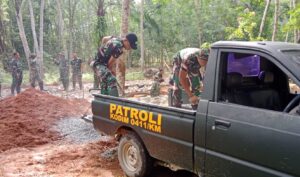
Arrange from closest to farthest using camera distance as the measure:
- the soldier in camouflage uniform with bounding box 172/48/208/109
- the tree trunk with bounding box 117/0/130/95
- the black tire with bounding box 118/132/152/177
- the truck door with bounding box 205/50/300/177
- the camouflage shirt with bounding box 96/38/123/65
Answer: the truck door with bounding box 205/50/300/177 < the black tire with bounding box 118/132/152/177 < the soldier in camouflage uniform with bounding box 172/48/208/109 < the camouflage shirt with bounding box 96/38/123/65 < the tree trunk with bounding box 117/0/130/95

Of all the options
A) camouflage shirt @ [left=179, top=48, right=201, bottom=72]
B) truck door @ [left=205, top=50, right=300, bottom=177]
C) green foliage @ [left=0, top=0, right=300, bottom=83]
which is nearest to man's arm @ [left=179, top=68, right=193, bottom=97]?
camouflage shirt @ [left=179, top=48, right=201, bottom=72]

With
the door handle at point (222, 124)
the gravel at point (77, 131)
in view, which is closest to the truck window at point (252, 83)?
the door handle at point (222, 124)

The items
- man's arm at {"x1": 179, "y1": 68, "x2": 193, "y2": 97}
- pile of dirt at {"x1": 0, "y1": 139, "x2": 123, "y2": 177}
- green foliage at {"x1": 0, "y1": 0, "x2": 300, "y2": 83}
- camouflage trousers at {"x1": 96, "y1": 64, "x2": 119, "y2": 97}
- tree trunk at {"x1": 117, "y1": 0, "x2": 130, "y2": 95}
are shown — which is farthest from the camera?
green foliage at {"x1": 0, "y1": 0, "x2": 300, "y2": 83}

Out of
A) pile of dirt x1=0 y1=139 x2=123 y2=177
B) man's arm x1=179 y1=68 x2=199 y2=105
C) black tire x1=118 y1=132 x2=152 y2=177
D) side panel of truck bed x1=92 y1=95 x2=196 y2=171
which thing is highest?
man's arm x1=179 y1=68 x2=199 y2=105

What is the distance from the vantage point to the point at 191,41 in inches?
1235

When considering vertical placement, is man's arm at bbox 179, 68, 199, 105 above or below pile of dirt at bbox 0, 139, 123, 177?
above

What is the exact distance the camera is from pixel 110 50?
7.16 metres

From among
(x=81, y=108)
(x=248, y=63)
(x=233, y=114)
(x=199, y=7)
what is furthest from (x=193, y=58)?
(x=199, y=7)

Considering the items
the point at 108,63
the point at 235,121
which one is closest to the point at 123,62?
the point at 108,63

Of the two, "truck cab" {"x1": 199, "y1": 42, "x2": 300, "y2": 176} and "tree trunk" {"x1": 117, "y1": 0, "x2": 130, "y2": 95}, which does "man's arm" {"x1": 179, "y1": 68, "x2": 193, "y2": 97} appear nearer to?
"truck cab" {"x1": 199, "y1": 42, "x2": 300, "y2": 176}

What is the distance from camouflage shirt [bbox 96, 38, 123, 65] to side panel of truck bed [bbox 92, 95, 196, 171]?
1.84 m

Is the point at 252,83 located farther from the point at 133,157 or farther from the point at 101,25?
the point at 101,25

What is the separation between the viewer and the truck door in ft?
9.87

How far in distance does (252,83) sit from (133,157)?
204 centimetres
